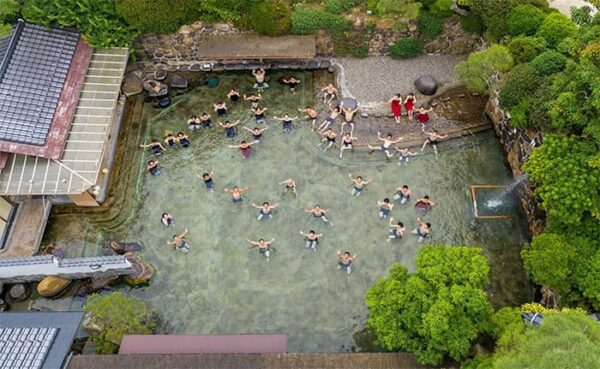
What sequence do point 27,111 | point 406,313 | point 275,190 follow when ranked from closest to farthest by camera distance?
point 406,313 < point 27,111 < point 275,190

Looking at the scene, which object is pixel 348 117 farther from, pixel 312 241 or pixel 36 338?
pixel 36 338

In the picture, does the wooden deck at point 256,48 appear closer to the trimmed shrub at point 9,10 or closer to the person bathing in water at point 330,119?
the person bathing in water at point 330,119

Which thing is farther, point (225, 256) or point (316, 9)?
point (316, 9)

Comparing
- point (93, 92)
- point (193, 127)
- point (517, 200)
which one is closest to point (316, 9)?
point (193, 127)

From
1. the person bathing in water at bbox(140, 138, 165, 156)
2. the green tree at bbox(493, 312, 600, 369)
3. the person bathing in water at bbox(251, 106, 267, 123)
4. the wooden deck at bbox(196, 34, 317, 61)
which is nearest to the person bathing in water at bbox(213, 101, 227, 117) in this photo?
the person bathing in water at bbox(251, 106, 267, 123)

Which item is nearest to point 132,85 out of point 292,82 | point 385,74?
point 292,82

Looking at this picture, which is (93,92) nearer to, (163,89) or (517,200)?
(163,89)
